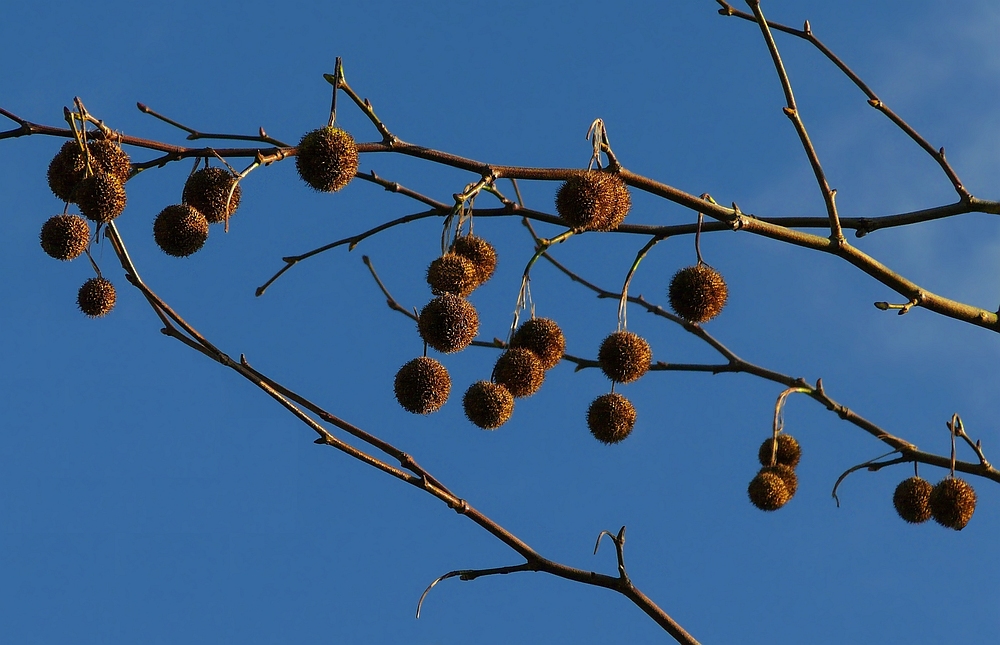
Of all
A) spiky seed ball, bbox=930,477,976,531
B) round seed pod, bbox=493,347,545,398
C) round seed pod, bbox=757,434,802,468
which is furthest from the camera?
round seed pod, bbox=757,434,802,468

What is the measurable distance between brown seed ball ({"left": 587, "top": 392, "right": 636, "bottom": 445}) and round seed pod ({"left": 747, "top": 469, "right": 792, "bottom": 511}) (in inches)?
23.7

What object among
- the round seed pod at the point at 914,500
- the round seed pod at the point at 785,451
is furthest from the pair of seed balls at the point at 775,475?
the round seed pod at the point at 914,500

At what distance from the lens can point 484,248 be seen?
2840 millimetres

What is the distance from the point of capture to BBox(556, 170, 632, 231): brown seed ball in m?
2.52

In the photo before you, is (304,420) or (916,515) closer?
(304,420)

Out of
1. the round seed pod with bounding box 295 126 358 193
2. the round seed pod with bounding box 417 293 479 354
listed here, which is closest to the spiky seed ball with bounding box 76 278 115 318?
the round seed pod with bounding box 295 126 358 193

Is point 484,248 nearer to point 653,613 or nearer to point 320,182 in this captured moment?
point 320,182

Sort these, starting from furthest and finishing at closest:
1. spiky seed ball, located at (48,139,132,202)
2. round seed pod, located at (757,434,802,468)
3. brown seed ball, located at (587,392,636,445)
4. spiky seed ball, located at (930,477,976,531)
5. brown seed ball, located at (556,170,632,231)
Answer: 1. round seed pod, located at (757,434,802,468)
2. spiky seed ball, located at (930,477,976,531)
3. brown seed ball, located at (587,392,636,445)
4. spiky seed ball, located at (48,139,132,202)
5. brown seed ball, located at (556,170,632,231)

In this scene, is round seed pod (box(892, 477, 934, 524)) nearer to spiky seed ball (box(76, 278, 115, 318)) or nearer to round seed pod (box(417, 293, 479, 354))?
round seed pod (box(417, 293, 479, 354))

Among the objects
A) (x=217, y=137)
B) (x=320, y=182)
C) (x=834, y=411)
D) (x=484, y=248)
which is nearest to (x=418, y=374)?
(x=484, y=248)

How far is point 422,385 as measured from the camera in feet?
9.09

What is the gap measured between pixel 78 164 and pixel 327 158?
64 centimetres

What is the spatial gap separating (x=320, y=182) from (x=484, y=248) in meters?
0.47

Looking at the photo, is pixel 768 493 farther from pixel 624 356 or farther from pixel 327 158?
pixel 327 158
